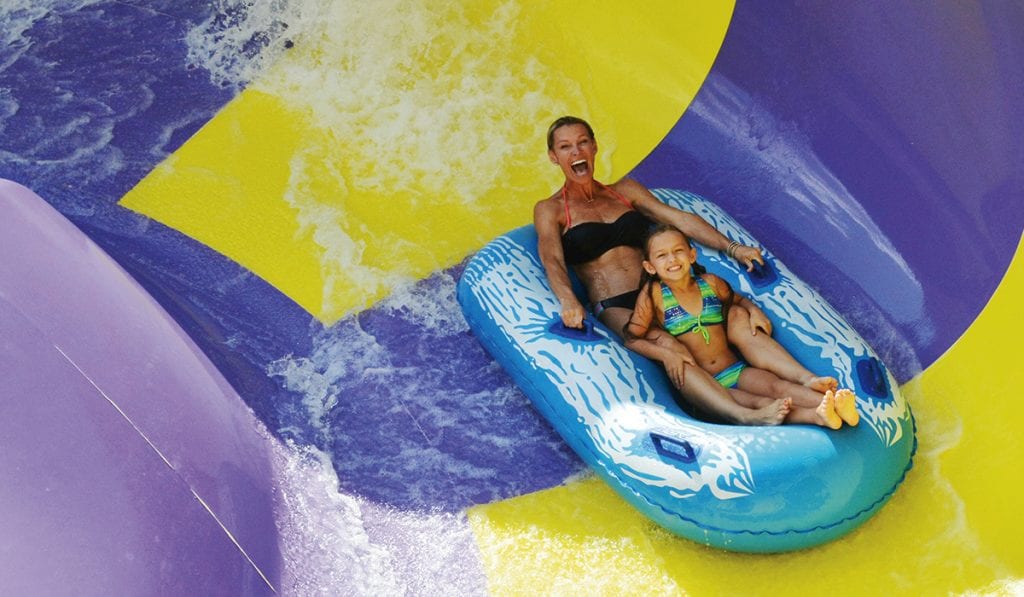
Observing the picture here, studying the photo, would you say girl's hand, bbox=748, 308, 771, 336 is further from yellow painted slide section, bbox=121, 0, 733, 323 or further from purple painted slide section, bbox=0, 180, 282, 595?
purple painted slide section, bbox=0, 180, 282, 595

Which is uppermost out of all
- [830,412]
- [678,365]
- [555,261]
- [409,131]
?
[830,412]

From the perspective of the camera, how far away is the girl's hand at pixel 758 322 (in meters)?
2.80

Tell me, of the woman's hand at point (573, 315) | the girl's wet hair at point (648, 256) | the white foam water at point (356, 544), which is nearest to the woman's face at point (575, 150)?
the girl's wet hair at point (648, 256)

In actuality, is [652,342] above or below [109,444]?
above

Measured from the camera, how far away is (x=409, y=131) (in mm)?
3832

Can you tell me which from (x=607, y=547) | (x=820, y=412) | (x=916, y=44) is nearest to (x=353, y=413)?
(x=607, y=547)

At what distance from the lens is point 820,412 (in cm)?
252

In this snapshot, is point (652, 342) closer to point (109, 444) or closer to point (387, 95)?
point (109, 444)

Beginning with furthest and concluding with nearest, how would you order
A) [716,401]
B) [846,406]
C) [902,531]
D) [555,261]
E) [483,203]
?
[483,203] < [555,261] < [716,401] < [902,531] < [846,406]

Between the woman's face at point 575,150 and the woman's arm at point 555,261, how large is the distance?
11 centimetres

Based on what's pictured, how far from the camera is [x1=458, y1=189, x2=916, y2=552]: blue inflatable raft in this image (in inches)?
98.8

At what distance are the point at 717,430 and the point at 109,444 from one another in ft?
4.12

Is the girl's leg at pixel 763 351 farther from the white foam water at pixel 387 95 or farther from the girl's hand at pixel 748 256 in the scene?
the white foam water at pixel 387 95

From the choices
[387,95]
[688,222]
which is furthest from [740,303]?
[387,95]
